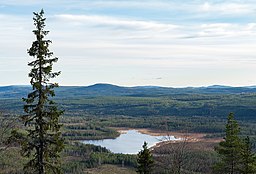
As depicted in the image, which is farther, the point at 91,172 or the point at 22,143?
the point at 91,172

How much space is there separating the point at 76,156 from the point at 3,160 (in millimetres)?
23372

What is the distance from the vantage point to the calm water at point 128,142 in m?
A: 133

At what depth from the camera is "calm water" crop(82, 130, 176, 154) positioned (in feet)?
436

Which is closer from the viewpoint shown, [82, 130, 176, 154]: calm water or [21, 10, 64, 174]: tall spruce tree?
[21, 10, 64, 174]: tall spruce tree

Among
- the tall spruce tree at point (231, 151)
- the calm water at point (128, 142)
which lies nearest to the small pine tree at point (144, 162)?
the tall spruce tree at point (231, 151)

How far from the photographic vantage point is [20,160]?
108375mm

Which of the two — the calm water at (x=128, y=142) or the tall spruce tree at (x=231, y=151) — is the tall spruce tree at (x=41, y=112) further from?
the calm water at (x=128, y=142)

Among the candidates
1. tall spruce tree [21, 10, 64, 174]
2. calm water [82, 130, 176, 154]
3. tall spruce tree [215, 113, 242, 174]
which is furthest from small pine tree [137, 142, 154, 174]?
calm water [82, 130, 176, 154]

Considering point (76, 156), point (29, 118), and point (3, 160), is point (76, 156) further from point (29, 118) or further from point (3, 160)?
point (29, 118)

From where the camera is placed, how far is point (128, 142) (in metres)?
151

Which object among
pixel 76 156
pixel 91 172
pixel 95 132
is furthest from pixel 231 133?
pixel 95 132

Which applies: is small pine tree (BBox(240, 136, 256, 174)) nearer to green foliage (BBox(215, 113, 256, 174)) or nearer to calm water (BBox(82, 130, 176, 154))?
green foliage (BBox(215, 113, 256, 174))

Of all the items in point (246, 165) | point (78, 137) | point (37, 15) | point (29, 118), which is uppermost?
point (37, 15)

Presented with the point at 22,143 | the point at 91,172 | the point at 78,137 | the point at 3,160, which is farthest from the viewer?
the point at 78,137
